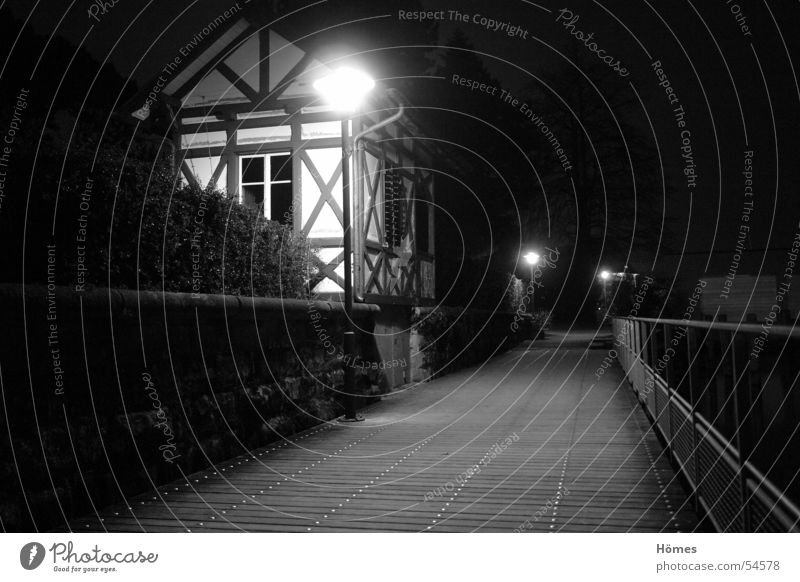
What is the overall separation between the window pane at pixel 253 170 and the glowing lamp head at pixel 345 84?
5511mm

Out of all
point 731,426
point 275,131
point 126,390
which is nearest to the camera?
point 731,426

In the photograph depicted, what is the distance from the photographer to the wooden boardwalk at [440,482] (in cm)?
427

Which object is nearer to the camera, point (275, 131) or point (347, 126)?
point (347, 126)

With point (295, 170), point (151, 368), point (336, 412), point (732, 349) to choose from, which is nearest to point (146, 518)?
point (151, 368)

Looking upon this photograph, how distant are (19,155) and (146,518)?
2456 millimetres

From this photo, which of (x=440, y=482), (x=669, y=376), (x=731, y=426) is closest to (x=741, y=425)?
(x=731, y=426)

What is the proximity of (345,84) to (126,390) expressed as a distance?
14.0 feet

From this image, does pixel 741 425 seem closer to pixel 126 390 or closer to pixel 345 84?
pixel 126 390

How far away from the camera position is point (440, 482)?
5.34m

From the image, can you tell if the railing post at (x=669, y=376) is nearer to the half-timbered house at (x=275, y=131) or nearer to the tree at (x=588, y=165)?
the half-timbered house at (x=275, y=131)

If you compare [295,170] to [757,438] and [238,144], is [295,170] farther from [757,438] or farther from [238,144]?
[757,438]

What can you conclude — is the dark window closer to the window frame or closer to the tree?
the window frame

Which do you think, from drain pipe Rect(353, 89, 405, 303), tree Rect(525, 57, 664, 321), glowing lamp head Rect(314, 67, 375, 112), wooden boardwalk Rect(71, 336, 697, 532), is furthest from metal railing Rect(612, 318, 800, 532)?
tree Rect(525, 57, 664, 321)
